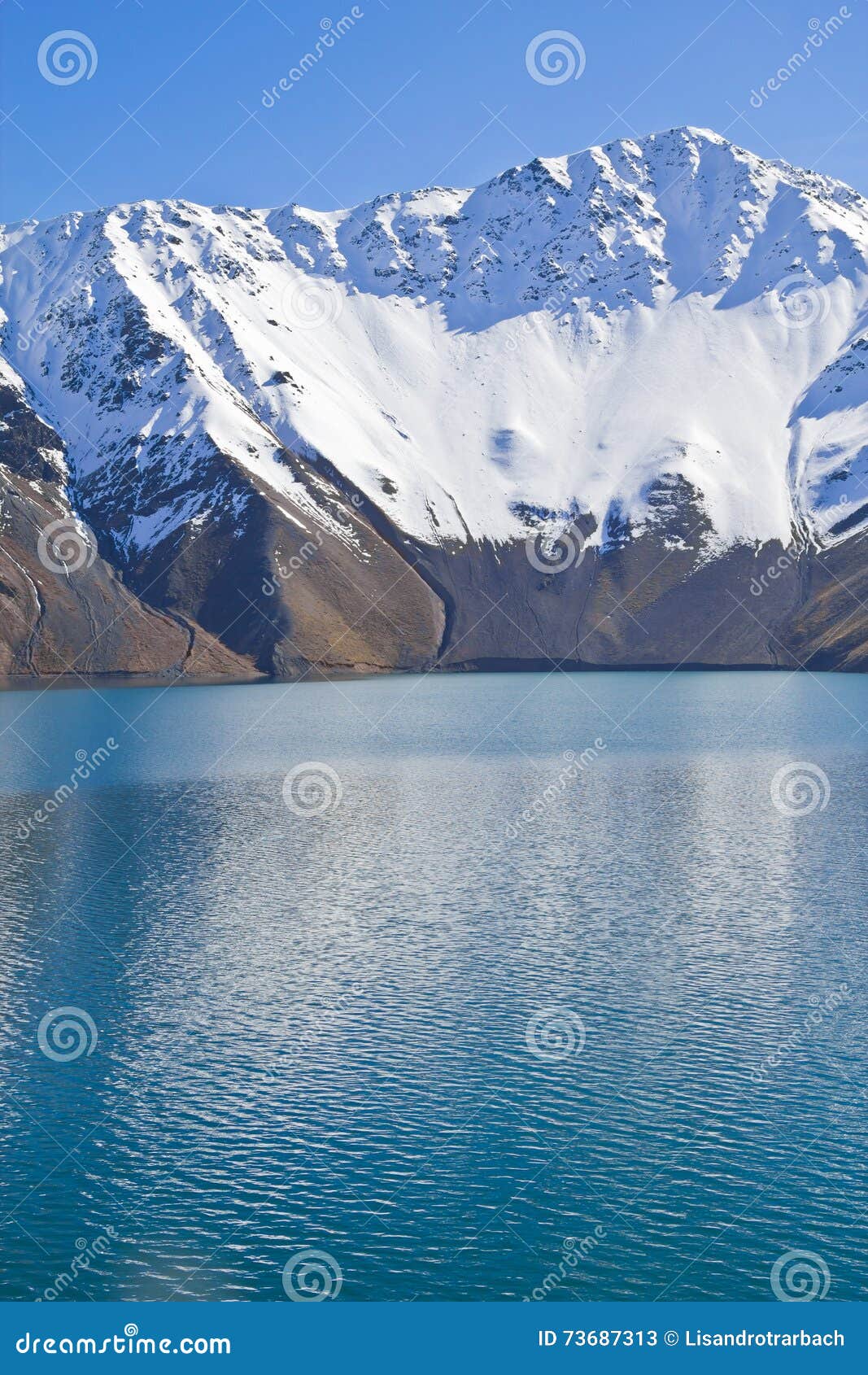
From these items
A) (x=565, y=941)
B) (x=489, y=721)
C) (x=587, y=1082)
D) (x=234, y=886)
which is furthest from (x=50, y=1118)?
(x=489, y=721)

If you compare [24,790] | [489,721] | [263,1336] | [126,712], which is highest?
[263,1336]

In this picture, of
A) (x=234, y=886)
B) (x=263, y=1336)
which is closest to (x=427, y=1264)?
(x=263, y=1336)

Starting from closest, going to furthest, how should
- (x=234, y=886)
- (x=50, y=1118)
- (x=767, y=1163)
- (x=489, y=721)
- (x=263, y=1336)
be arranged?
(x=263, y=1336), (x=767, y=1163), (x=50, y=1118), (x=234, y=886), (x=489, y=721)

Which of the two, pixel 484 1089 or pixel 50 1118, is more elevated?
pixel 484 1089

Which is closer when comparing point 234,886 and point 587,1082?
point 587,1082

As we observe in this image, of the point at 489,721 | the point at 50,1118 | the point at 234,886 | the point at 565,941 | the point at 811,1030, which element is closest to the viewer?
the point at 50,1118

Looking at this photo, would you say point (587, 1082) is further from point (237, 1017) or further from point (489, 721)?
point (489, 721)

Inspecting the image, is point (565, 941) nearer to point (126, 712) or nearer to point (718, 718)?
point (718, 718)
